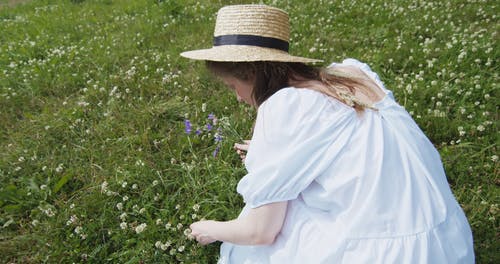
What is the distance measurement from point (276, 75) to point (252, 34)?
252 millimetres

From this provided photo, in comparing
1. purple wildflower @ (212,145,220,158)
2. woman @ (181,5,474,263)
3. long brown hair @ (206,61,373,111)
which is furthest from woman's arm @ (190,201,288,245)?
purple wildflower @ (212,145,220,158)

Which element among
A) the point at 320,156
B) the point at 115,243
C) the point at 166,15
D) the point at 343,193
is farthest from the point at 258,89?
the point at 166,15

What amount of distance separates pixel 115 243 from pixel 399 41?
13.2 ft

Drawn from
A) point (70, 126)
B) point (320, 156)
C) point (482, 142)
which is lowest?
point (70, 126)

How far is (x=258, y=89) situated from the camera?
6.37 ft

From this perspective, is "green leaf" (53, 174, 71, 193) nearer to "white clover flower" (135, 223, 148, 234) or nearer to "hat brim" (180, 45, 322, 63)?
"white clover flower" (135, 223, 148, 234)

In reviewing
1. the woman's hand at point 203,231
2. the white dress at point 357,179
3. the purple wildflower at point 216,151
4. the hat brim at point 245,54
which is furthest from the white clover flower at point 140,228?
→ the hat brim at point 245,54

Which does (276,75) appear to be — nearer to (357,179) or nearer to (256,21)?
(256,21)

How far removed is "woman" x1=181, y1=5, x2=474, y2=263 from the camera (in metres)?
1.55

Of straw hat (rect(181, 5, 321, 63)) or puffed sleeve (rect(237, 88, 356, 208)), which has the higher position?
straw hat (rect(181, 5, 321, 63))

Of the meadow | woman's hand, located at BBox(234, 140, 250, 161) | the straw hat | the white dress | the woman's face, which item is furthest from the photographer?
woman's hand, located at BBox(234, 140, 250, 161)

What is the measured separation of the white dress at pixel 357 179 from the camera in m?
1.55

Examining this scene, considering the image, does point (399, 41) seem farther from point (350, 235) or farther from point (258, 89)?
point (350, 235)

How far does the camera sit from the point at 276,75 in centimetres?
193
